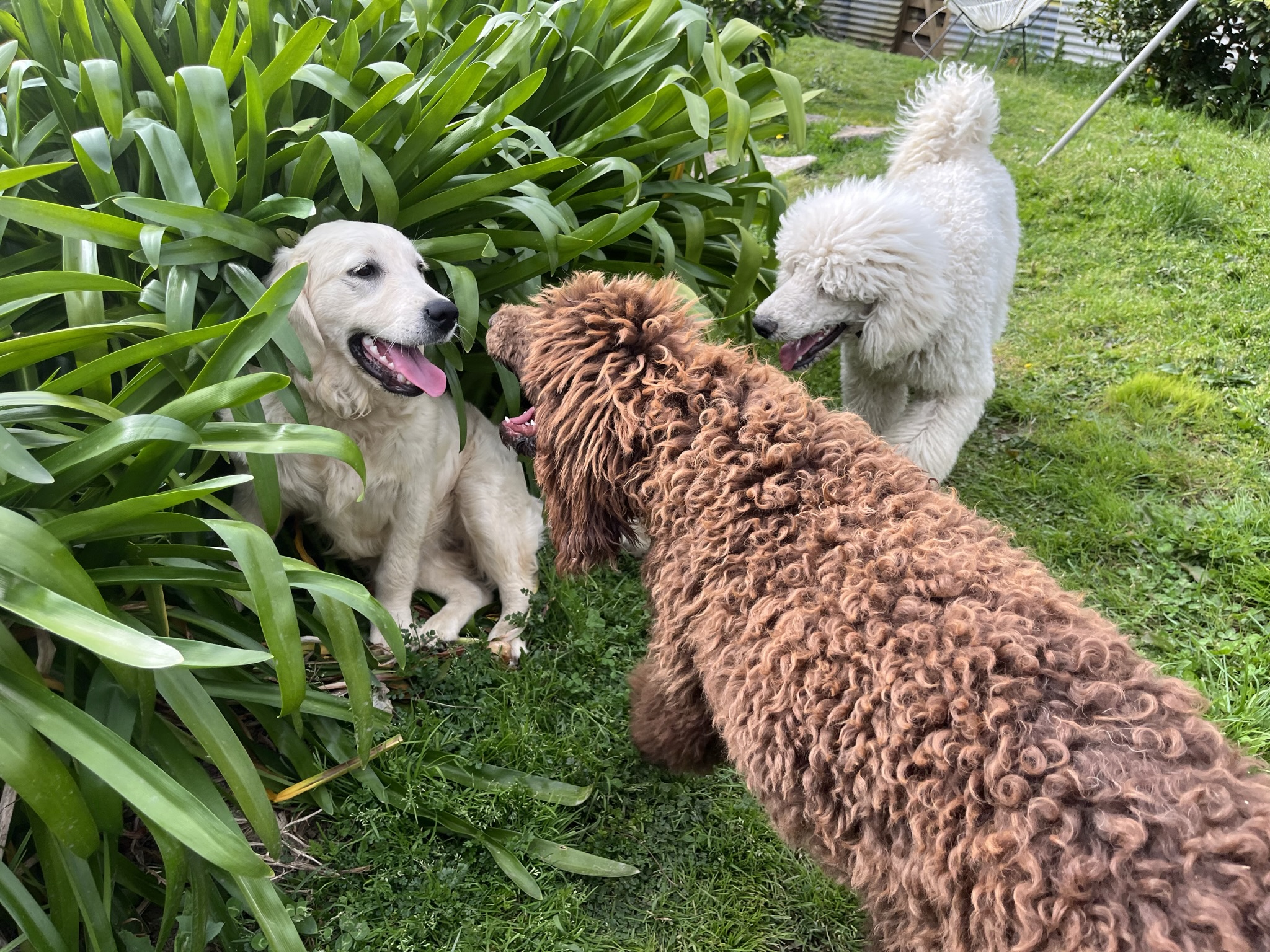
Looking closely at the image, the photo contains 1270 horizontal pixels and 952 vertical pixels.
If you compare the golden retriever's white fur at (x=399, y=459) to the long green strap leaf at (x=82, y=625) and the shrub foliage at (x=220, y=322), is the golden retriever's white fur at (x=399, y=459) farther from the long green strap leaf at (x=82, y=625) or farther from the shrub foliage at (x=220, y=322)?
the long green strap leaf at (x=82, y=625)

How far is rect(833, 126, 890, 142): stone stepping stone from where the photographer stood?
7.38 m

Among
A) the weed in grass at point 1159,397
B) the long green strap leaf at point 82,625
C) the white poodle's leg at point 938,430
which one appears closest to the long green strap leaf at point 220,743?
the long green strap leaf at point 82,625

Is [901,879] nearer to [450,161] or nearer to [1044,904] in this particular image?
[1044,904]

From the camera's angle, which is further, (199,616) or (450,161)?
(450,161)

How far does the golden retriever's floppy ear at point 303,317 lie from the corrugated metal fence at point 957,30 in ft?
25.4

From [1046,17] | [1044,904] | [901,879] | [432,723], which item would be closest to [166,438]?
[432,723]

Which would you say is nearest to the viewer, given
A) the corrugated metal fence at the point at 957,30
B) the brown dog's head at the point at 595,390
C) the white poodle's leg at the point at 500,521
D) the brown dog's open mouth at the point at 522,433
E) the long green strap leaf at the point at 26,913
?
the long green strap leaf at the point at 26,913

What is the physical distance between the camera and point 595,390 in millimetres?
2016

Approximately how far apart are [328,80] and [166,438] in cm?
150

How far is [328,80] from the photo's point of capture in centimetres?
271

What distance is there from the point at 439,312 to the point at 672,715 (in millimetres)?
1347

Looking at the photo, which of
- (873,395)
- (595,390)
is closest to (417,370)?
(595,390)

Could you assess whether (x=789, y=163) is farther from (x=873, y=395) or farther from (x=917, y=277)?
(x=917, y=277)

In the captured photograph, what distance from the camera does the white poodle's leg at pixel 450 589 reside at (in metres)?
3.01
